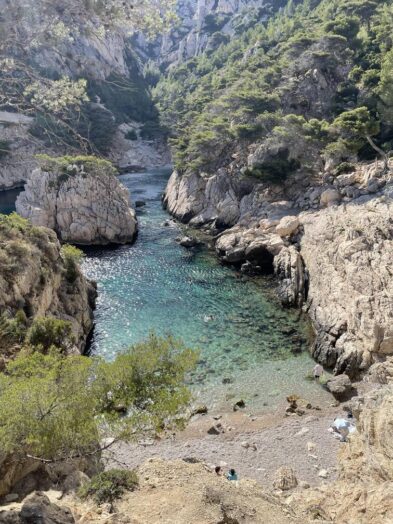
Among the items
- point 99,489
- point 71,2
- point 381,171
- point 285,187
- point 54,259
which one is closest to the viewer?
point 71,2

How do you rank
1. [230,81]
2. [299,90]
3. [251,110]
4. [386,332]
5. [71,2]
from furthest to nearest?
[230,81] → [299,90] → [251,110] → [386,332] → [71,2]

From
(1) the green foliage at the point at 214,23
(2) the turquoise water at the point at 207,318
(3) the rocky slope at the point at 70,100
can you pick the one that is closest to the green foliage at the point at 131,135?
(3) the rocky slope at the point at 70,100

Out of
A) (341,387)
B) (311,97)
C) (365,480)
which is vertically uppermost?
(311,97)

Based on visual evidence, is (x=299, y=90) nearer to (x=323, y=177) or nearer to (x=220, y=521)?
(x=323, y=177)

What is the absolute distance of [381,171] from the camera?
137 ft

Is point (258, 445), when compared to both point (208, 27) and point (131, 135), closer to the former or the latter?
point (131, 135)

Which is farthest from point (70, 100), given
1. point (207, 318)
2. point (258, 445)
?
point (207, 318)

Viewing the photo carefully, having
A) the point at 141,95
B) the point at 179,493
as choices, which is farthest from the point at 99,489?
the point at 141,95

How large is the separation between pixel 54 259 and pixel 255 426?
62.8 ft

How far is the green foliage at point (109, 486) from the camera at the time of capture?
42.1 ft

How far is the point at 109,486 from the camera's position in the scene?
13.0m

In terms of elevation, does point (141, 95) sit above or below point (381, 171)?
above

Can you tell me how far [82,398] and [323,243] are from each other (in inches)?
1188

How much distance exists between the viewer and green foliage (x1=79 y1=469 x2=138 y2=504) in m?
12.8
